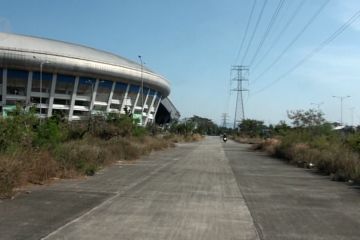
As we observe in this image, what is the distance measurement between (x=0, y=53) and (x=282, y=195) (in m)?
82.4

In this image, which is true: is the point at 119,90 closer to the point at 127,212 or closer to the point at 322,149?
the point at 322,149

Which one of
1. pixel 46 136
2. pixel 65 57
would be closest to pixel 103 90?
pixel 65 57

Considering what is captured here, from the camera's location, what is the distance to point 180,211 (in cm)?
1073

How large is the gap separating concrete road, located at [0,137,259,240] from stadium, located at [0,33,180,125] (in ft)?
228

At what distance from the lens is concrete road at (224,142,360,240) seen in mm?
8805

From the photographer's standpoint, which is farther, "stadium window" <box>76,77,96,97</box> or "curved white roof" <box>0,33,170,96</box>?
"stadium window" <box>76,77,96,97</box>

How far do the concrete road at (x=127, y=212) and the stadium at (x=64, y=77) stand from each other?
69553 millimetres

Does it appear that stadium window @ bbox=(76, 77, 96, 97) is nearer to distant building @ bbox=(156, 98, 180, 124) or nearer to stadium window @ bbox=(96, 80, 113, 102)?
stadium window @ bbox=(96, 80, 113, 102)

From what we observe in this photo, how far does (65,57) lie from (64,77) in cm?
478

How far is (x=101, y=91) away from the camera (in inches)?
4316

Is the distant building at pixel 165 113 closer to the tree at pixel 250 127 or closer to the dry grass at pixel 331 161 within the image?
the tree at pixel 250 127

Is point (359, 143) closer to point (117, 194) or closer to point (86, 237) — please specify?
point (117, 194)

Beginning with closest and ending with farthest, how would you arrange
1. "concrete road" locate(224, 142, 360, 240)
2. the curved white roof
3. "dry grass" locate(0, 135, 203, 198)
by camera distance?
"concrete road" locate(224, 142, 360, 240)
"dry grass" locate(0, 135, 203, 198)
the curved white roof

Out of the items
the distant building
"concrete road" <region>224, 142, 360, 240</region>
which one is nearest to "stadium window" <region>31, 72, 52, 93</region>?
the distant building
